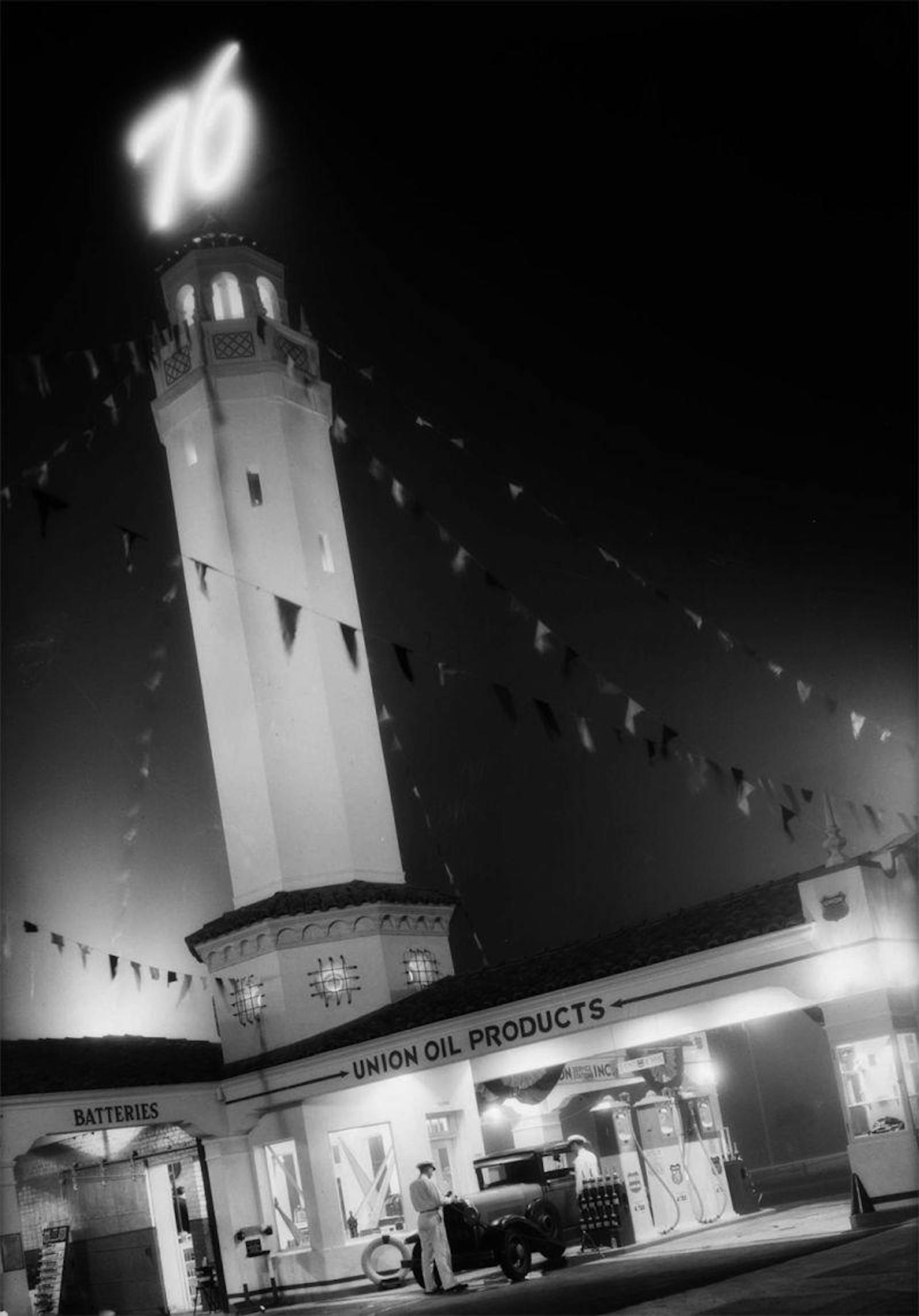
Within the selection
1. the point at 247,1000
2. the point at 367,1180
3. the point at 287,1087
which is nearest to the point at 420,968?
the point at 247,1000

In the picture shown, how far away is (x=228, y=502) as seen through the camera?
28.3m

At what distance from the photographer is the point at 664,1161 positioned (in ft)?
63.5

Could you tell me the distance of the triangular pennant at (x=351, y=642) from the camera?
2534cm

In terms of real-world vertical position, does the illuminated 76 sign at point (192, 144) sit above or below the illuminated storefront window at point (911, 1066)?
above

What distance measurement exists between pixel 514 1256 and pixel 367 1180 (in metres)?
5.35

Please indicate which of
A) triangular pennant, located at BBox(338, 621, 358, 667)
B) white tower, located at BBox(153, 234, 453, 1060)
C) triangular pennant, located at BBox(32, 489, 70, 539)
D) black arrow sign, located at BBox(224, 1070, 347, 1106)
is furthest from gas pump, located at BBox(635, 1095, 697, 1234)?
triangular pennant, located at BBox(32, 489, 70, 539)

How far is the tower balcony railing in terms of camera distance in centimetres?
2925

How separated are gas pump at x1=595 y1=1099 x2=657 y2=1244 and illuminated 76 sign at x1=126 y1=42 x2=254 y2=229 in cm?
2144

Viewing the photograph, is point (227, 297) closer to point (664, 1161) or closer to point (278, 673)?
point (278, 673)

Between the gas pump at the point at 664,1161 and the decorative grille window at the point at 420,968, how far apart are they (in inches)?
285

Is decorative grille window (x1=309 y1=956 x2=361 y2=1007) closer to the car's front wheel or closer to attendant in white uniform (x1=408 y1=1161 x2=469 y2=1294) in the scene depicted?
attendant in white uniform (x1=408 y1=1161 x2=469 y2=1294)

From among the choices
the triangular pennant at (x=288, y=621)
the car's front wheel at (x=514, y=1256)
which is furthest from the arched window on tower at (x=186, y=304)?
the car's front wheel at (x=514, y=1256)

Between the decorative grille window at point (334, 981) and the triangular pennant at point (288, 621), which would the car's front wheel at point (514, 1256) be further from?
the triangular pennant at point (288, 621)

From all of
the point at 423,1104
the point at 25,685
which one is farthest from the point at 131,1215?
the point at 25,685
